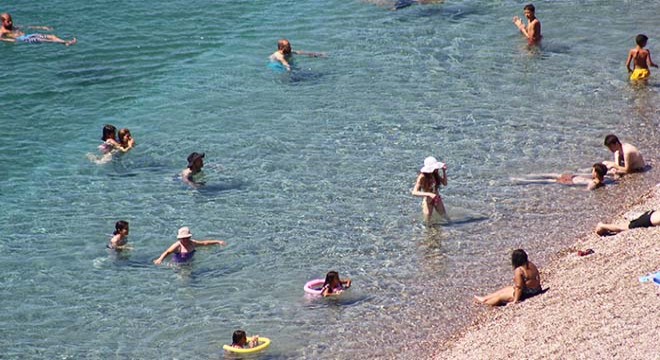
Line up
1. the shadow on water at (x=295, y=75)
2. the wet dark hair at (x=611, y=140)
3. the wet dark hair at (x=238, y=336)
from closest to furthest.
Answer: the wet dark hair at (x=238, y=336)
the wet dark hair at (x=611, y=140)
the shadow on water at (x=295, y=75)

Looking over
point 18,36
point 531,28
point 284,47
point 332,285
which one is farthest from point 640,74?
point 18,36

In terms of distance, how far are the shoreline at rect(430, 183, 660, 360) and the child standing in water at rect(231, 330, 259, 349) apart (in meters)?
2.44

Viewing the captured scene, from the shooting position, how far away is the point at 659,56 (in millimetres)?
25312

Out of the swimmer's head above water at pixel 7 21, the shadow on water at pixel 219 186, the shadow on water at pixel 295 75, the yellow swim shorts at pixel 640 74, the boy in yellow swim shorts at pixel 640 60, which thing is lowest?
the shadow on water at pixel 219 186

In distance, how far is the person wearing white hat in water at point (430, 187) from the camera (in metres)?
18.4

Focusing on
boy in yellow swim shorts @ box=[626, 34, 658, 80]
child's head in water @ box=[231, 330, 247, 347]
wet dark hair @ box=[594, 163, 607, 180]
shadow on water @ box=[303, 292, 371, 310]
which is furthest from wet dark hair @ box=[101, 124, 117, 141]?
boy in yellow swim shorts @ box=[626, 34, 658, 80]

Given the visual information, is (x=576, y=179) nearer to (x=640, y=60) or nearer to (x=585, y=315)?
(x=640, y=60)

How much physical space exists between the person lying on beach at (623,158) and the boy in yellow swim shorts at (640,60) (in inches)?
181

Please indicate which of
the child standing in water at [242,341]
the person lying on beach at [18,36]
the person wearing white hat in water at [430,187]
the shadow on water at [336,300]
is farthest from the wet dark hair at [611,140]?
the person lying on beach at [18,36]

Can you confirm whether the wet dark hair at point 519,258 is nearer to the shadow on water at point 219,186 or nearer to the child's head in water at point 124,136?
the shadow on water at point 219,186

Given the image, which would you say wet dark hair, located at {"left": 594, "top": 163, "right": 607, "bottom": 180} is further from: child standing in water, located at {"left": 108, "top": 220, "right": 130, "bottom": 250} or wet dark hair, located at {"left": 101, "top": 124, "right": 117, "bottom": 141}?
wet dark hair, located at {"left": 101, "top": 124, "right": 117, "bottom": 141}

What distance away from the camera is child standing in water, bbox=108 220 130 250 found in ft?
60.5

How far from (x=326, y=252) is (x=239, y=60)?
10296 millimetres

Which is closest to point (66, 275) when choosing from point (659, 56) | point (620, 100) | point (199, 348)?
point (199, 348)
